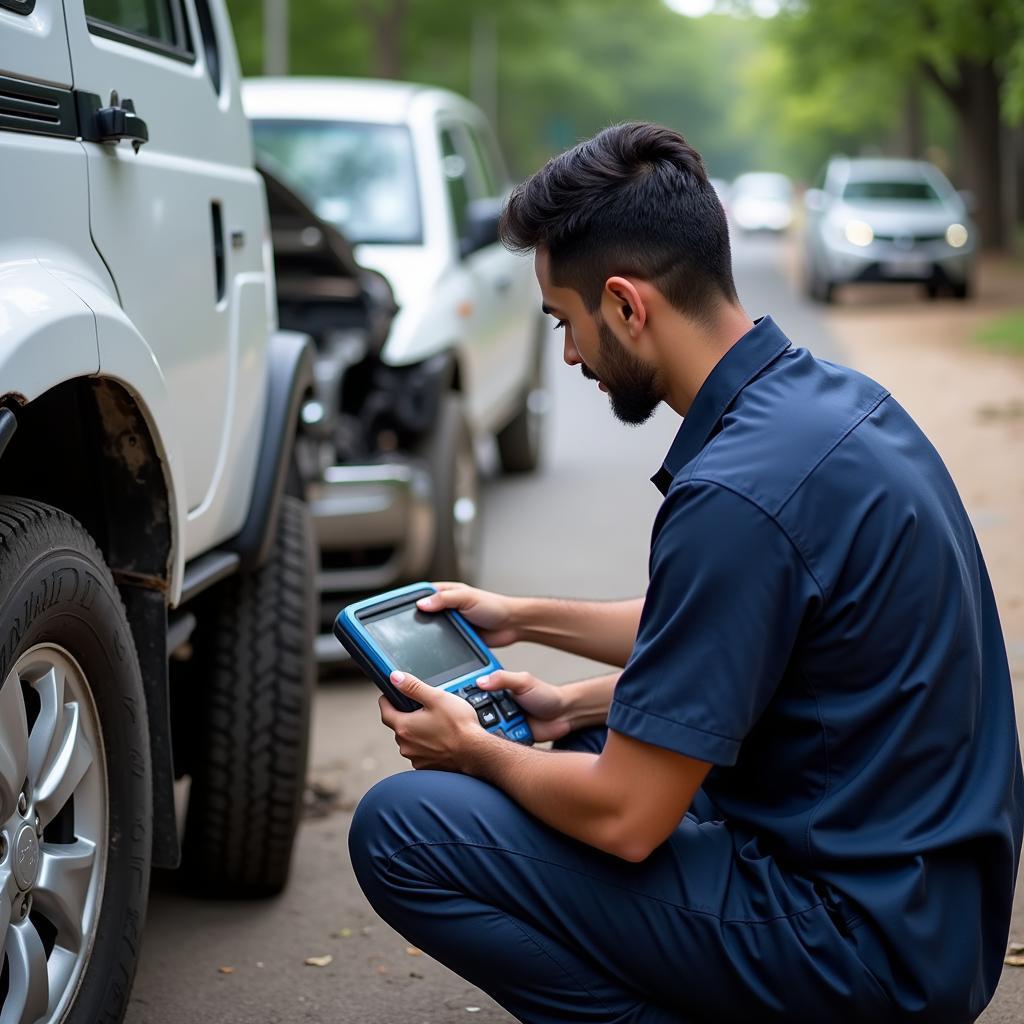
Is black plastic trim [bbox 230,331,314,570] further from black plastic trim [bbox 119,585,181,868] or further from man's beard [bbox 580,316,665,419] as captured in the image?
man's beard [bbox 580,316,665,419]

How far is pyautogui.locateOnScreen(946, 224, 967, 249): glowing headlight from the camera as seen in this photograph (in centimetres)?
1962

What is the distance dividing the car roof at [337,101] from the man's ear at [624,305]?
4.94 metres

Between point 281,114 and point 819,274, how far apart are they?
14391 millimetres

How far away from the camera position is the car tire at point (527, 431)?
9.54m

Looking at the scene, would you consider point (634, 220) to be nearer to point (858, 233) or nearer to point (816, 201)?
point (858, 233)

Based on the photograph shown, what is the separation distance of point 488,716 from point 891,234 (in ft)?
58.3

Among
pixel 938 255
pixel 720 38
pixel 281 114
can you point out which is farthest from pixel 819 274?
pixel 720 38

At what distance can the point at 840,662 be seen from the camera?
2.32 meters

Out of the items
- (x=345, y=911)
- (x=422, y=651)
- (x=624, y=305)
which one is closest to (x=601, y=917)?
(x=422, y=651)

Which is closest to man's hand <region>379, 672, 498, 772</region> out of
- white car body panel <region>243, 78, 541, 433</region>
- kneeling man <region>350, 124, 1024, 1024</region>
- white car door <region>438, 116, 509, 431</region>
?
kneeling man <region>350, 124, 1024, 1024</region>

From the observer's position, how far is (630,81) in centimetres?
8188

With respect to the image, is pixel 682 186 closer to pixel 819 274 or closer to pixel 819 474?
pixel 819 474

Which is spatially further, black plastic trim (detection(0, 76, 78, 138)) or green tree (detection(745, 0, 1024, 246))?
green tree (detection(745, 0, 1024, 246))

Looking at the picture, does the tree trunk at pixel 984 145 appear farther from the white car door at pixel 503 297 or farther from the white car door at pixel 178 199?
the white car door at pixel 178 199
